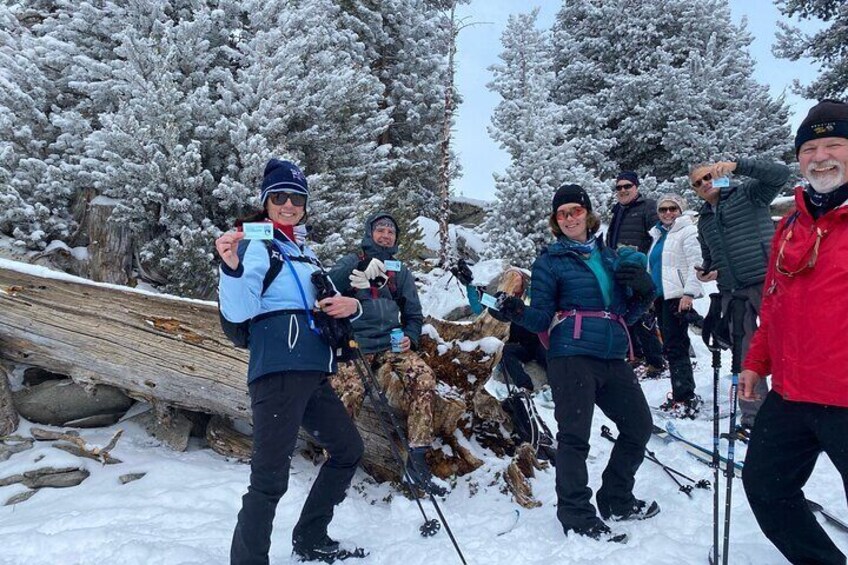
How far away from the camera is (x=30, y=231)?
8234 mm

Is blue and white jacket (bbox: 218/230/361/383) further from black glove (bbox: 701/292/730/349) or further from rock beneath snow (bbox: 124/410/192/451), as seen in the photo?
black glove (bbox: 701/292/730/349)

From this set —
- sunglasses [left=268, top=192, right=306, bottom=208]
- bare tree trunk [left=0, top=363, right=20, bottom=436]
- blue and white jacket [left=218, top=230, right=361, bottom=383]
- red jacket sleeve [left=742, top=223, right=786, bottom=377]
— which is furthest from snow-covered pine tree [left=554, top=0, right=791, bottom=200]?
bare tree trunk [left=0, top=363, right=20, bottom=436]

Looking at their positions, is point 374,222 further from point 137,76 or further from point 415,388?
point 137,76

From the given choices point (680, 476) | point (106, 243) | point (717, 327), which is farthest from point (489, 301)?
point (106, 243)

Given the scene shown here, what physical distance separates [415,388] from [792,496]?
3225 millimetres

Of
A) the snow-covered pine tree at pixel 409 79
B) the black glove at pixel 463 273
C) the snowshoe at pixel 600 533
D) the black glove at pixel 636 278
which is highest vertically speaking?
the snow-covered pine tree at pixel 409 79

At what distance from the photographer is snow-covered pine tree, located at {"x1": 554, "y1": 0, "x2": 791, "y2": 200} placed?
52.9 ft

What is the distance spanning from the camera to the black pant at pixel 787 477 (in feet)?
9.21

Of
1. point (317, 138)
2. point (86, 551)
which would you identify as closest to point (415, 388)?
point (86, 551)

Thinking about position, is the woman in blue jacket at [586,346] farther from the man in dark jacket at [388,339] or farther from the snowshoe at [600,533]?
the man in dark jacket at [388,339]

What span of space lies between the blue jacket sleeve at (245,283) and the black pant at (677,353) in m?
5.73

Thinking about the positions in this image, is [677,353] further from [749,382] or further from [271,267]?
[271,267]

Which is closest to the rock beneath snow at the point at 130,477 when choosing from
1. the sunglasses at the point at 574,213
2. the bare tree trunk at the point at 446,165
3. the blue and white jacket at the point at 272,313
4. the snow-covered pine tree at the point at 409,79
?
the blue and white jacket at the point at 272,313

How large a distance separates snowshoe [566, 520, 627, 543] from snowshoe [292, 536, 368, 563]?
1.67 meters
